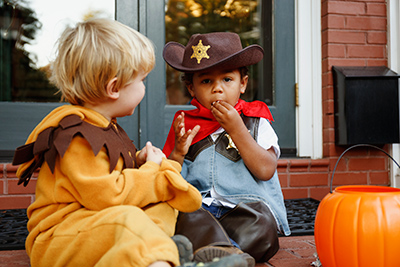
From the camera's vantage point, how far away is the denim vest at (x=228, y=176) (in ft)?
6.64

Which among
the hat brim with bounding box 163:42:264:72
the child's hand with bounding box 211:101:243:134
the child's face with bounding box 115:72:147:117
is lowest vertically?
the child's hand with bounding box 211:101:243:134

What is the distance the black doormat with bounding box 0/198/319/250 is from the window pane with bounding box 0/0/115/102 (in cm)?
105

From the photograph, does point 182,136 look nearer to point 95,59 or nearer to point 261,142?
point 261,142

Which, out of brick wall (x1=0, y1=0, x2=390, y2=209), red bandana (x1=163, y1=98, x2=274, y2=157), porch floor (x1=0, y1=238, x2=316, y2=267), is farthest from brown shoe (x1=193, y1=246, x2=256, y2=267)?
brick wall (x1=0, y1=0, x2=390, y2=209)

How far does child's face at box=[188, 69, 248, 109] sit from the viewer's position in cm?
206

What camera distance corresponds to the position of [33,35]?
3.46 meters

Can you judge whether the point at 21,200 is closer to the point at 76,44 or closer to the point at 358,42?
the point at 76,44

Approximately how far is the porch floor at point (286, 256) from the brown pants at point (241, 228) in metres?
0.07

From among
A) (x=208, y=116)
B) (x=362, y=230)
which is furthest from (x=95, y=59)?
(x=362, y=230)

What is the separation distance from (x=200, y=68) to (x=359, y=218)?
3.29 feet

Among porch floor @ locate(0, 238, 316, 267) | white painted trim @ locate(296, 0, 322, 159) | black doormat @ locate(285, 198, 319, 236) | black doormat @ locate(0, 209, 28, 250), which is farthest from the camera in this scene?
white painted trim @ locate(296, 0, 322, 159)

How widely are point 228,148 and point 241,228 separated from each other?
435 mm

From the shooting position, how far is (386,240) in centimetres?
150

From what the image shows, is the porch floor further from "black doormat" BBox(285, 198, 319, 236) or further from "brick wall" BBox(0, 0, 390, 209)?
"brick wall" BBox(0, 0, 390, 209)
